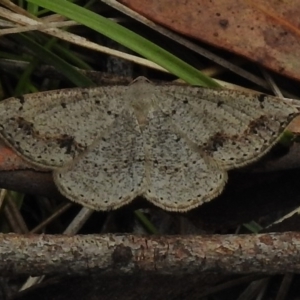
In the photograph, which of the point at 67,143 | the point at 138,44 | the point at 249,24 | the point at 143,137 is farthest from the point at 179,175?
the point at 249,24

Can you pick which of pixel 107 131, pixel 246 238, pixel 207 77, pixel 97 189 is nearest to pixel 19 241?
pixel 97 189

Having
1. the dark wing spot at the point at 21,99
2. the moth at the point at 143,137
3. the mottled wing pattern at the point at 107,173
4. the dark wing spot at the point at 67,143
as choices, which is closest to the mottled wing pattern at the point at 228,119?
the moth at the point at 143,137

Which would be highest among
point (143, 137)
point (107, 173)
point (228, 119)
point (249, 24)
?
point (249, 24)

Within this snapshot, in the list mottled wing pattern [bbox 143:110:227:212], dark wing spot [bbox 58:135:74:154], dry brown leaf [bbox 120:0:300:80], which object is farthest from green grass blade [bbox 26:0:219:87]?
dark wing spot [bbox 58:135:74:154]

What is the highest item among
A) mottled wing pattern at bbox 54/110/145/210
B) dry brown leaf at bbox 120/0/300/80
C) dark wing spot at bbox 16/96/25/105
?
dry brown leaf at bbox 120/0/300/80

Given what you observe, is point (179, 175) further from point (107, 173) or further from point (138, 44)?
point (138, 44)

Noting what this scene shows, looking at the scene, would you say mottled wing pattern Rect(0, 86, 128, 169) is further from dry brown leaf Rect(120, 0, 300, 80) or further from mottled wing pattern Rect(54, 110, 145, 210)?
dry brown leaf Rect(120, 0, 300, 80)

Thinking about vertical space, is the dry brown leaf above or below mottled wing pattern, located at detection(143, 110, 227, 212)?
above
